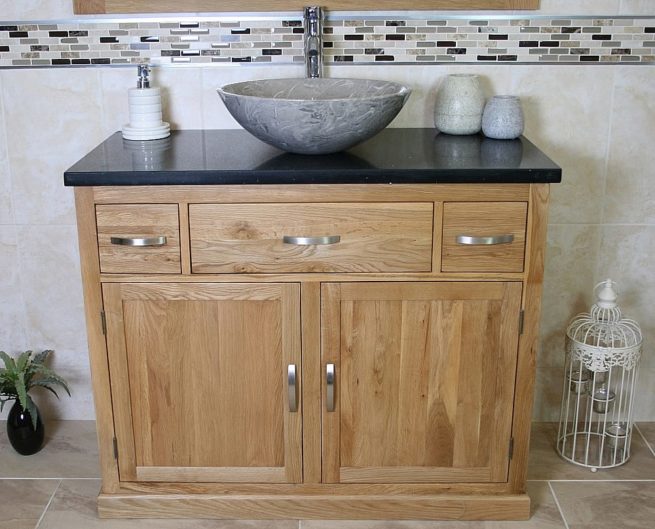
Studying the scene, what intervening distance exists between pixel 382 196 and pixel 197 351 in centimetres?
58

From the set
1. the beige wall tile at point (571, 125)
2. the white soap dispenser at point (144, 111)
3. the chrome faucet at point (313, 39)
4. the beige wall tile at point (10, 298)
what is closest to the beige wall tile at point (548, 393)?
the beige wall tile at point (571, 125)

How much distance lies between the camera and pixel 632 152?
2408 millimetres

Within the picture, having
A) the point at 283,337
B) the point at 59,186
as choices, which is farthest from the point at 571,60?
the point at 59,186

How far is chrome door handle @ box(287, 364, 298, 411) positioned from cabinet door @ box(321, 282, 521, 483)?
7 cm

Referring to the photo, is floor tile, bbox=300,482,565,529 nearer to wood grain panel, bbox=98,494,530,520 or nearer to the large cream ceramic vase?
wood grain panel, bbox=98,494,530,520

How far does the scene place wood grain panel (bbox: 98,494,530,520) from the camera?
2.14m

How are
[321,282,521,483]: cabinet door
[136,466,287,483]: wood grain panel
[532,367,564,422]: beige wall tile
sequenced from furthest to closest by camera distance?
1. [532,367,564,422]: beige wall tile
2. [136,466,287,483]: wood grain panel
3. [321,282,521,483]: cabinet door

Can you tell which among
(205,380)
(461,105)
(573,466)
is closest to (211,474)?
Result: (205,380)

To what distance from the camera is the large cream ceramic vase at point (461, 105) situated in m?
2.22

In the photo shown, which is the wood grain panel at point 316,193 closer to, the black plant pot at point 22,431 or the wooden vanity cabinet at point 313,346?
the wooden vanity cabinet at point 313,346

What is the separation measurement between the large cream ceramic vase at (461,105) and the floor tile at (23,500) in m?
1.45

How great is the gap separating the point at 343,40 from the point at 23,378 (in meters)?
1.30

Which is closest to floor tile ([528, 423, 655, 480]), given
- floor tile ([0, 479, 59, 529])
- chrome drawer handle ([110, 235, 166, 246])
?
chrome drawer handle ([110, 235, 166, 246])

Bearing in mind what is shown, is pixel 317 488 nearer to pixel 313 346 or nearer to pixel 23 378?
pixel 313 346
